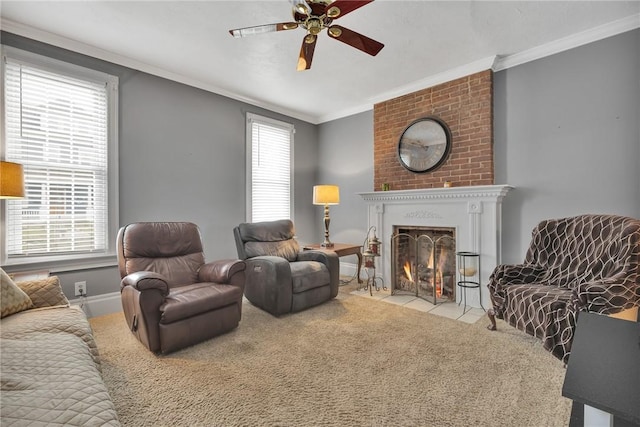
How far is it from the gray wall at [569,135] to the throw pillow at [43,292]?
398 centimetres

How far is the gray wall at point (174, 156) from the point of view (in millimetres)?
3082

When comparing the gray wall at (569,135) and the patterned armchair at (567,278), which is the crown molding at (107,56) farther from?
the patterned armchair at (567,278)

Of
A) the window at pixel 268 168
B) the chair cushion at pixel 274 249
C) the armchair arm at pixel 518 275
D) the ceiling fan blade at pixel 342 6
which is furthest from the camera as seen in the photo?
the window at pixel 268 168

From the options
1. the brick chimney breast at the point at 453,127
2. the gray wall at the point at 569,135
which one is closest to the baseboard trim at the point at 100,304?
the brick chimney breast at the point at 453,127

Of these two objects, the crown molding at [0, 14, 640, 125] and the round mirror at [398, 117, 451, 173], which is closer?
the crown molding at [0, 14, 640, 125]

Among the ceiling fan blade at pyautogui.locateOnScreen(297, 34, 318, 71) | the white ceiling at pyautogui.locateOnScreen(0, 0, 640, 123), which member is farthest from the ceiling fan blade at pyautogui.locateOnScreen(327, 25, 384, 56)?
the white ceiling at pyautogui.locateOnScreen(0, 0, 640, 123)

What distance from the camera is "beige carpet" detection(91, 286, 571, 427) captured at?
1.51 m

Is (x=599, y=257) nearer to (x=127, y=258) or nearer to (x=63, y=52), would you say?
(x=127, y=258)

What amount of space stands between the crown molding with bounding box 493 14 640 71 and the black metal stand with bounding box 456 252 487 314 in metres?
2.10

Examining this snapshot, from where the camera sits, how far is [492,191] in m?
3.05

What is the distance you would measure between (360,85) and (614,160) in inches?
107

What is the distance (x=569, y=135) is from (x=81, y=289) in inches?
197

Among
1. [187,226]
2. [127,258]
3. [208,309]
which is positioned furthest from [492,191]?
[127,258]

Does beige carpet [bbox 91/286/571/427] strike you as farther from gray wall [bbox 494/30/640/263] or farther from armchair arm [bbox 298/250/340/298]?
gray wall [bbox 494/30/640/263]
